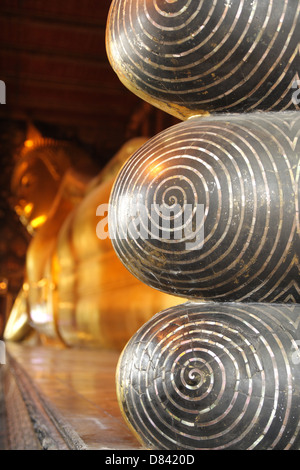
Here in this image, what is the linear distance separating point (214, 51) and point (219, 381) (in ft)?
0.95

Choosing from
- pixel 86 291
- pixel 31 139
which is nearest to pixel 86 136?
pixel 31 139

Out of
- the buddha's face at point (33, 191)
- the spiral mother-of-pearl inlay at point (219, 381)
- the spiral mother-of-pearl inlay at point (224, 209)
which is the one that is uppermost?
the buddha's face at point (33, 191)

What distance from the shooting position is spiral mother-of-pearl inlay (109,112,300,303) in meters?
0.51

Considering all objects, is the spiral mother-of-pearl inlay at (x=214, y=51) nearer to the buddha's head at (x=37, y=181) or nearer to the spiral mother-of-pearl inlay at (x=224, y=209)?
the spiral mother-of-pearl inlay at (x=224, y=209)

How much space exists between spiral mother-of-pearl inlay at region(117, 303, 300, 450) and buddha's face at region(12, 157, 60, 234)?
301cm

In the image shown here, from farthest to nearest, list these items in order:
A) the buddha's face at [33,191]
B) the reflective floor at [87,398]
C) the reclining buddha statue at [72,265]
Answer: the buddha's face at [33,191] < the reclining buddha statue at [72,265] < the reflective floor at [87,398]

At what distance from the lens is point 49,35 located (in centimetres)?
352

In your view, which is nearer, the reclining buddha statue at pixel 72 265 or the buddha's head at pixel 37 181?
the reclining buddha statue at pixel 72 265

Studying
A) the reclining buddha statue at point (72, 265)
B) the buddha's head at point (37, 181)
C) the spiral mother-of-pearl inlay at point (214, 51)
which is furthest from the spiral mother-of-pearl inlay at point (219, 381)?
the buddha's head at point (37, 181)

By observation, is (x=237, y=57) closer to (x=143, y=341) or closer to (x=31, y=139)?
(x=143, y=341)

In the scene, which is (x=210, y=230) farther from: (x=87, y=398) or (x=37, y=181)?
(x=37, y=181)

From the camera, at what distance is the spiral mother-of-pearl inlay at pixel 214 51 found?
1.77 ft

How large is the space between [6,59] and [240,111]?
11.5 feet

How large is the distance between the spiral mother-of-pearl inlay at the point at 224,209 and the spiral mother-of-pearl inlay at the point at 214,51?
0.03 meters
